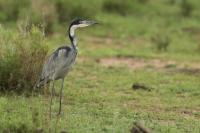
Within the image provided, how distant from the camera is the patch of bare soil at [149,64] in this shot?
14.5 m

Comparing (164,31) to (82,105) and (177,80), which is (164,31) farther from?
(82,105)

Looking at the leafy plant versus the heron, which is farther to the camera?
the leafy plant

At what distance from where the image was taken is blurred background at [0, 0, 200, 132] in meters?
9.80

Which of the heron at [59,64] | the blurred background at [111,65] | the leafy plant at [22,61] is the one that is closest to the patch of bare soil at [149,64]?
the blurred background at [111,65]

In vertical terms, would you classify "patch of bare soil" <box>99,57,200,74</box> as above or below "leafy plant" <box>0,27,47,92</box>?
below

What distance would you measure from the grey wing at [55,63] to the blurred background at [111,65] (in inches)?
16.7

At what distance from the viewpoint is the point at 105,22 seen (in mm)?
18922

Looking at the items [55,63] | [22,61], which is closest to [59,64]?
[55,63]

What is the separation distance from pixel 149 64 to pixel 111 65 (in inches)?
30.1

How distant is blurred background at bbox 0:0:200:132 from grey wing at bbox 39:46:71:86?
0.42 metres

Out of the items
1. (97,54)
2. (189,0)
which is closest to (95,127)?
(97,54)

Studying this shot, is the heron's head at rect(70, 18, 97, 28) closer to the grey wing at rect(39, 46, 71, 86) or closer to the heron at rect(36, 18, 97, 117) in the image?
the heron at rect(36, 18, 97, 117)

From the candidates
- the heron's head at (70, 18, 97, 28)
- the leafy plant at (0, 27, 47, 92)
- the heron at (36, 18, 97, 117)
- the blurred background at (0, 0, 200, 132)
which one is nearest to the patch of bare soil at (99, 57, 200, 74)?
the blurred background at (0, 0, 200, 132)

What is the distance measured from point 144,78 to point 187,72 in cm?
113
